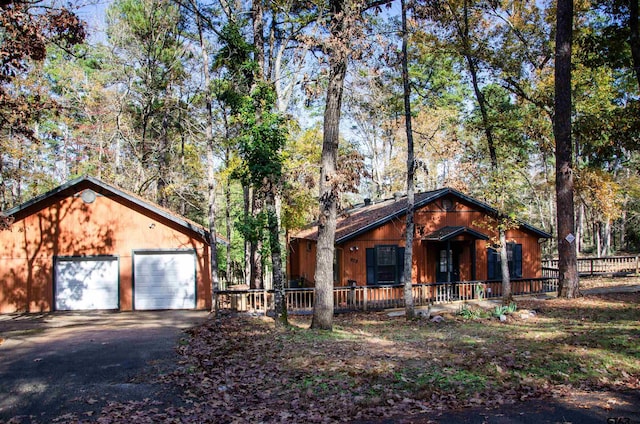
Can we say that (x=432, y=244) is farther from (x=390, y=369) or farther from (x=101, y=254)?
(x=101, y=254)

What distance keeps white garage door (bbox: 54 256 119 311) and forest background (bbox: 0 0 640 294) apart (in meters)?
4.58

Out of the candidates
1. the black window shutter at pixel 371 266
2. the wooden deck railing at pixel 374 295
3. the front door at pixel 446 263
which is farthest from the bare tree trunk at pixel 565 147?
the black window shutter at pixel 371 266

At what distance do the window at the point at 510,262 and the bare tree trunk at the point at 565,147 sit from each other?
15.4 feet

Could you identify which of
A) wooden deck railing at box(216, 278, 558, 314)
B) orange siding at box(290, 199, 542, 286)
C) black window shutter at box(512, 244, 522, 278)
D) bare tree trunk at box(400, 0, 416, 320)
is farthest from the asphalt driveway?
black window shutter at box(512, 244, 522, 278)

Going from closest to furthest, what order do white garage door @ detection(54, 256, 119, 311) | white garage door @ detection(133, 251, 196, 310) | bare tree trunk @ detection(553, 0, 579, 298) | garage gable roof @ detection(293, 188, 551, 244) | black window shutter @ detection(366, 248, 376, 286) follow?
bare tree trunk @ detection(553, 0, 579, 298), white garage door @ detection(54, 256, 119, 311), white garage door @ detection(133, 251, 196, 310), garage gable roof @ detection(293, 188, 551, 244), black window shutter @ detection(366, 248, 376, 286)

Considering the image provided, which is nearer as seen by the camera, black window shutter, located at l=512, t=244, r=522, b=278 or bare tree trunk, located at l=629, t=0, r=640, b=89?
bare tree trunk, located at l=629, t=0, r=640, b=89

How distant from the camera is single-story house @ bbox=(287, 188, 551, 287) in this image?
1988cm

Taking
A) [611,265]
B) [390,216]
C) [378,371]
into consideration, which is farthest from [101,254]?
[611,265]

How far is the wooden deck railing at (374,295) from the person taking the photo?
16688 mm

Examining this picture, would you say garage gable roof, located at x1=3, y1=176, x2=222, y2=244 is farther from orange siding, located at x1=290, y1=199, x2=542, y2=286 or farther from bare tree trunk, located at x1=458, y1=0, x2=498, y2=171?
bare tree trunk, located at x1=458, y1=0, x2=498, y2=171

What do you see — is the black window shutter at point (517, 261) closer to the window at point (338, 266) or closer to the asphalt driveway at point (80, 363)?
the window at point (338, 266)

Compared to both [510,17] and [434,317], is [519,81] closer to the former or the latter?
[510,17]

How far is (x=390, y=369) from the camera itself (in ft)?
27.0

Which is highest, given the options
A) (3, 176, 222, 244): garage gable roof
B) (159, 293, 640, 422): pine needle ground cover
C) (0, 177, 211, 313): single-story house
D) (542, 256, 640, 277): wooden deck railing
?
(3, 176, 222, 244): garage gable roof
